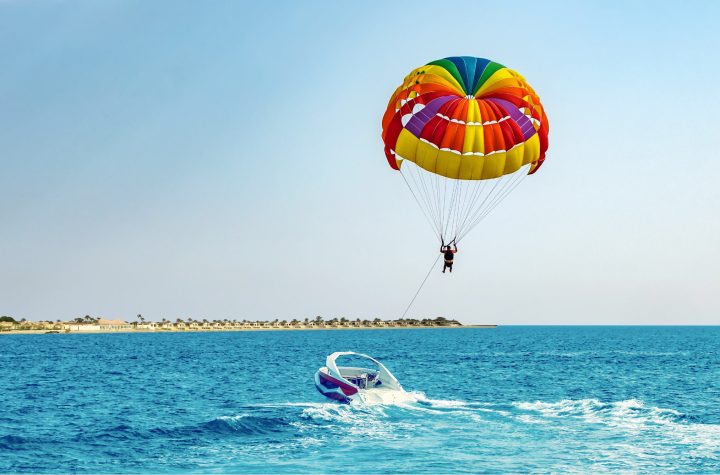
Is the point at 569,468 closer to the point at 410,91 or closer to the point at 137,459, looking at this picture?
the point at 137,459

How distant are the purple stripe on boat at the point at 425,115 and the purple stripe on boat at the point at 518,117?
1999mm

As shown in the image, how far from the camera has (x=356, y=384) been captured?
115 ft

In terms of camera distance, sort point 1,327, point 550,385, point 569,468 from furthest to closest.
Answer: point 1,327, point 550,385, point 569,468

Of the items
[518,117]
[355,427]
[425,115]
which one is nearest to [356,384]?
Result: [355,427]

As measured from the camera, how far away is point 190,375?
58125mm

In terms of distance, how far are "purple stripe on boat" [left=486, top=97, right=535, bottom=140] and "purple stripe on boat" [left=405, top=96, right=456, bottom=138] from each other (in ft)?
6.56

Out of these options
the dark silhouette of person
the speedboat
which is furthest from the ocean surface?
the dark silhouette of person

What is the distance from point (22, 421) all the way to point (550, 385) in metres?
33.3

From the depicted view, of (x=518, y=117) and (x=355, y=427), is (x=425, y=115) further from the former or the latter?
(x=355, y=427)

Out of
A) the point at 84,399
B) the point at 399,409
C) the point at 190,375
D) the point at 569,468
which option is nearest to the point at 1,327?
the point at 190,375

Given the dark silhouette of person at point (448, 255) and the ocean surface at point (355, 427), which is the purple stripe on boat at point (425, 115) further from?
the ocean surface at point (355, 427)

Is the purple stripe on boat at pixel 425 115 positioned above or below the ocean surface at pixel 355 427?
above

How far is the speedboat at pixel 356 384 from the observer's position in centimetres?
3338

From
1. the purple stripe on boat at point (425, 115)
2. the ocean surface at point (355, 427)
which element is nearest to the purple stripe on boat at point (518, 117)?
the purple stripe on boat at point (425, 115)
